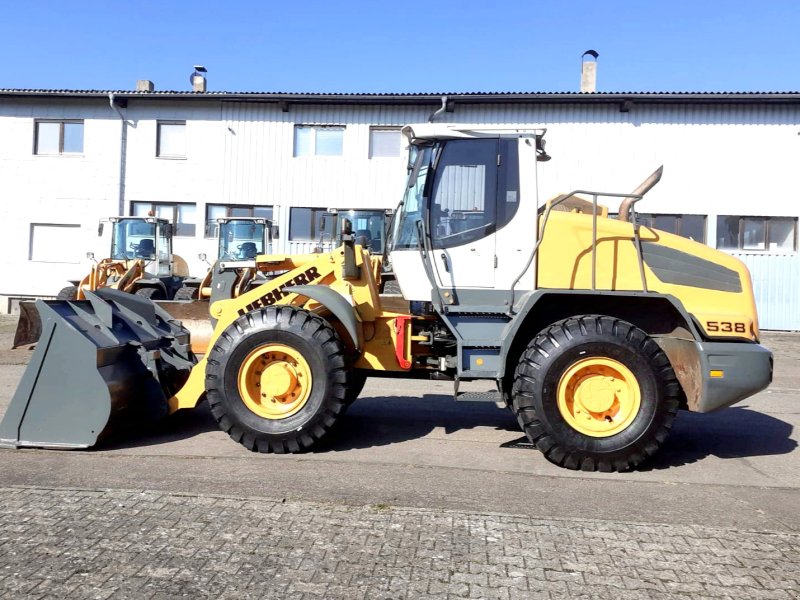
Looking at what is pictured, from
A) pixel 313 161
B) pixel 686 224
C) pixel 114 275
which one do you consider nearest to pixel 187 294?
pixel 114 275

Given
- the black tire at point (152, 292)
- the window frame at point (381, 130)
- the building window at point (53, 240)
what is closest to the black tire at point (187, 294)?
the black tire at point (152, 292)

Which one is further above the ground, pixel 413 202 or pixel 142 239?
pixel 142 239

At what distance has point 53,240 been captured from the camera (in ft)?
71.3

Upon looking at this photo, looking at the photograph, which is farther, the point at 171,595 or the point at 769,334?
the point at 769,334

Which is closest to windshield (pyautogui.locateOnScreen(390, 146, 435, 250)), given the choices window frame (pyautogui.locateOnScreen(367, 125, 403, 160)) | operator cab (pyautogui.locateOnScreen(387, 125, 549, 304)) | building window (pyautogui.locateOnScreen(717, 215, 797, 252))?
operator cab (pyautogui.locateOnScreen(387, 125, 549, 304))

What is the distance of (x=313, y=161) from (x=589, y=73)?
9.51 metres

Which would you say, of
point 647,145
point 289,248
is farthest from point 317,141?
point 647,145

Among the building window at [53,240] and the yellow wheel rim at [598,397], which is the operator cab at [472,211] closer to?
the yellow wheel rim at [598,397]

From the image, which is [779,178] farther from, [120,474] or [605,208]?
[120,474]

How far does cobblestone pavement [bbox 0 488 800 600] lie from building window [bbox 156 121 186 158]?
18575mm

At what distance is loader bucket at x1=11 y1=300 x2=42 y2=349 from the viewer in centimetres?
952

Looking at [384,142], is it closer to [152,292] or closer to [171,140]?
[171,140]

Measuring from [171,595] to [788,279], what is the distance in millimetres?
21056

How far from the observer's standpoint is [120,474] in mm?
5043
